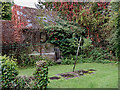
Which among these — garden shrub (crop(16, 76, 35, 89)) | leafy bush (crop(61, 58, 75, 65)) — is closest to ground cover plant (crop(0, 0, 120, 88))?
leafy bush (crop(61, 58, 75, 65))

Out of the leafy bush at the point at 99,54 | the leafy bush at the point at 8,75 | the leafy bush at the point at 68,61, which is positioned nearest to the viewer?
the leafy bush at the point at 8,75

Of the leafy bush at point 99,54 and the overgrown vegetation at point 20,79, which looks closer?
the overgrown vegetation at point 20,79

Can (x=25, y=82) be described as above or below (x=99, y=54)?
below

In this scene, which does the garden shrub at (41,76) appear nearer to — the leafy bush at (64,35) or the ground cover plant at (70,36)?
the ground cover plant at (70,36)

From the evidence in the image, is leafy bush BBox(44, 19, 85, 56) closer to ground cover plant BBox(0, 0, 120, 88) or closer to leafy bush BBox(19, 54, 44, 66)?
ground cover plant BBox(0, 0, 120, 88)

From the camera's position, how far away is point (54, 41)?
7199 millimetres

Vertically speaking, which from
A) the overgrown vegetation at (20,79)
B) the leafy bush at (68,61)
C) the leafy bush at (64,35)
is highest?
the leafy bush at (64,35)

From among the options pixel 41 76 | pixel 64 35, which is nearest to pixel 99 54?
pixel 64 35

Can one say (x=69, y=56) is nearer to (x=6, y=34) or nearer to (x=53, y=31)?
(x=53, y=31)

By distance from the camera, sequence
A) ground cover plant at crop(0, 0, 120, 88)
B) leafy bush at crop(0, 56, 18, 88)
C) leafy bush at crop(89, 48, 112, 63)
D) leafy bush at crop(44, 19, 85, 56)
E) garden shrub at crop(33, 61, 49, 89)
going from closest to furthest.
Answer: garden shrub at crop(33, 61, 49, 89) → leafy bush at crop(0, 56, 18, 88) → ground cover plant at crop(0, 0, 120, 88) → leafy bush at crop(89, 48, 112, 63) → leafy bush at crop(44, 19, 85, 56)

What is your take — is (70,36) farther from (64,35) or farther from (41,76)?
(41,76)

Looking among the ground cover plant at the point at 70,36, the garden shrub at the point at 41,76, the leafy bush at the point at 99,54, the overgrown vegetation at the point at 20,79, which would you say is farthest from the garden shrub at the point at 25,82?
the leafy bush at the point at 99,54

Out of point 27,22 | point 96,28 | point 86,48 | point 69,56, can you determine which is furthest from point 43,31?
point 96,28

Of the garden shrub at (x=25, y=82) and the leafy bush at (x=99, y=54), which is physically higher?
the leafy bush at (x=99, y=54)
